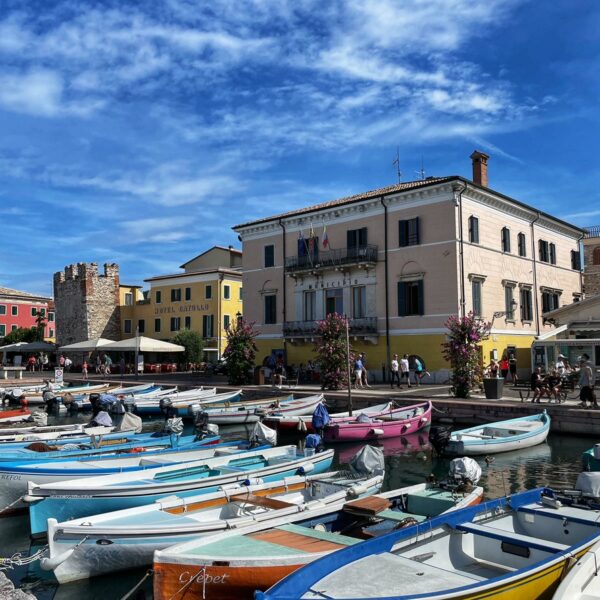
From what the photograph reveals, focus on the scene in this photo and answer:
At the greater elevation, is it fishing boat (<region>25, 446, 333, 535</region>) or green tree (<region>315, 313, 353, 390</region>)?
green tree (<region>315, 313, 353, 390</region>)

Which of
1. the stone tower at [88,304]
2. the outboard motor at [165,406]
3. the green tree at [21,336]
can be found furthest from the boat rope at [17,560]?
the green tree at [21,336]

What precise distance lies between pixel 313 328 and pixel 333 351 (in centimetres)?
827

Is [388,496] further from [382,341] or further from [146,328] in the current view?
[146,328]

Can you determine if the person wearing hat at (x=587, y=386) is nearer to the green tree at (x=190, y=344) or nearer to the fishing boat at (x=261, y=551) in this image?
the fishing boat at (x=261, y=551)

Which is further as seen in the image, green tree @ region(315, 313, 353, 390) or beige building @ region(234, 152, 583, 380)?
beige building @ region(234, 152, 583, 380)

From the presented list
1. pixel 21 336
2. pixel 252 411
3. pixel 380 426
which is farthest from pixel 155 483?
pixel 21 336

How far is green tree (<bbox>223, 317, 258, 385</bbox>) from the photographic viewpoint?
108 ft

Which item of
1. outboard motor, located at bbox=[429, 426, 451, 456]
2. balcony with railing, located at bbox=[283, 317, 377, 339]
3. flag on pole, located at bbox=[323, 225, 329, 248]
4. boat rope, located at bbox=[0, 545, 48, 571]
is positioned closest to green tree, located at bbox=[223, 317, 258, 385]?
balcony with railing, located at bbox=[283, 317, 377, 339]

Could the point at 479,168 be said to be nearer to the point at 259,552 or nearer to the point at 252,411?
the point at 252,411

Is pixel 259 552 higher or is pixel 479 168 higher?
pixel 479 168

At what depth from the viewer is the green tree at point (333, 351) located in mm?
28125

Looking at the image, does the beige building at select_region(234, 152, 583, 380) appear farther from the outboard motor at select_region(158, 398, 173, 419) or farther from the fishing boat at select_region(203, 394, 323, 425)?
the outboard motor at select_region(158, 398, 173, 419)

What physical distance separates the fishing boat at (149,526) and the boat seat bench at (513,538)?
257 cm

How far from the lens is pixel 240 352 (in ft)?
109
